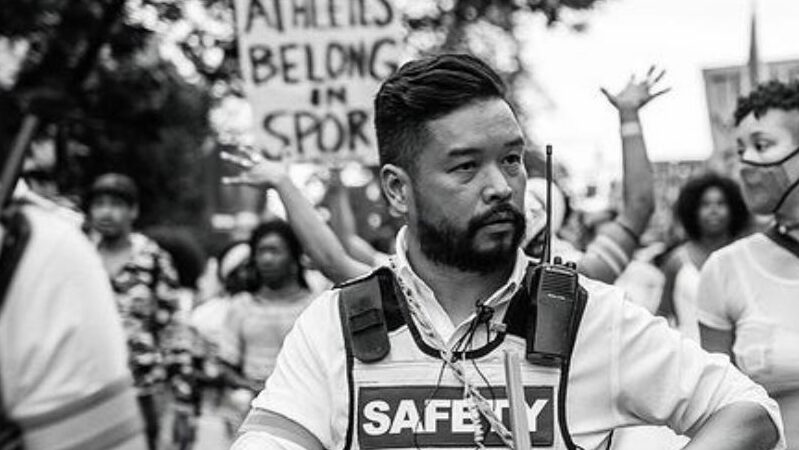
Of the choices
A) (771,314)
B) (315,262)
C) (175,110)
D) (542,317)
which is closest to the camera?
(542,317)

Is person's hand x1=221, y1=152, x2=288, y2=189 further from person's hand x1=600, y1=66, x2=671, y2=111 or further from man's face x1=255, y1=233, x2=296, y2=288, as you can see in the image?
man's face x1=255, y1=233, x2=296, y2=288

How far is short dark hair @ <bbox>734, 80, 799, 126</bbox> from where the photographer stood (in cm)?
523

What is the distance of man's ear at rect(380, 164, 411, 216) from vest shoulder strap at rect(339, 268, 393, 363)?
16 centimetres

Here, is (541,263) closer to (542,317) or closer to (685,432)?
(542,317)

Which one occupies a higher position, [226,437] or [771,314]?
[771,314]

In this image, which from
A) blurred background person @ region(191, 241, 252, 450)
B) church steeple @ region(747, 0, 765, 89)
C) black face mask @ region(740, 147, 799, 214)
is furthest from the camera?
church steeple @ region(747, 0, 765, 89)

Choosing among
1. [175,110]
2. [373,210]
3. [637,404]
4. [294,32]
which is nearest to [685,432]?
[637,404]

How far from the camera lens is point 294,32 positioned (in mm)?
8914

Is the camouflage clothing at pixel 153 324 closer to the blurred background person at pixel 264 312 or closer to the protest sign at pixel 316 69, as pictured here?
the blurred background person at pixel 264 312

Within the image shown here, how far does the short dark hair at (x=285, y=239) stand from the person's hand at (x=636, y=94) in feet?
13.8

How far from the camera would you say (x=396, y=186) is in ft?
11.6

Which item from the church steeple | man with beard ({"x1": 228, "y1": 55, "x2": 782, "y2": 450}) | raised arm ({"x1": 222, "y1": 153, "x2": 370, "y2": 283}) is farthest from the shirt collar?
the church steeple

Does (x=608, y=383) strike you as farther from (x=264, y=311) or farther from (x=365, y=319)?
(x=264, y=311)

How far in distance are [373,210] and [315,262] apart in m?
37.4
